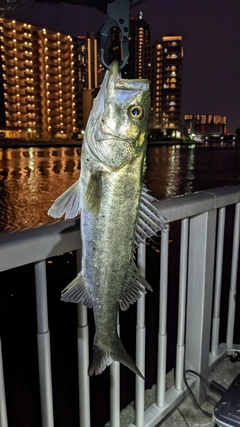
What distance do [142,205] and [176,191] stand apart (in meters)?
14.5

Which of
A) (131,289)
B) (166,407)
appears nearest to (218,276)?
(166,407)

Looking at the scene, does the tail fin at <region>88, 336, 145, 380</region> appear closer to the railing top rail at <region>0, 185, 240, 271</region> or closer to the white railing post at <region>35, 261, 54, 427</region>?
the white railing post at <region>35, 261, 54, 427</region>

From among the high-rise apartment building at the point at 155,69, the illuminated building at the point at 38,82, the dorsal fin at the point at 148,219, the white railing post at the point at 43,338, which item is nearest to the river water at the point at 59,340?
the white railing post at the point at 43,338

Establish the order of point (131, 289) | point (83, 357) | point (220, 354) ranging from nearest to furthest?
point (131, 289), point (83, 357), point (220, 354)

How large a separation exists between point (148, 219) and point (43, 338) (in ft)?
2.70

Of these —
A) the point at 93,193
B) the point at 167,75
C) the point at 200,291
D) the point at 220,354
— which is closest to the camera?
the point at 93,193

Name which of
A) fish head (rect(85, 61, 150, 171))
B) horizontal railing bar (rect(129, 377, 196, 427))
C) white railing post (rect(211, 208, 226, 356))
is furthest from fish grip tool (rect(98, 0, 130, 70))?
horizontal railing bar (rect(129, 377, 196, 427))

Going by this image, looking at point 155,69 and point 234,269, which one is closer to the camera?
point 234,269

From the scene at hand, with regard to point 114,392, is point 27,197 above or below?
below

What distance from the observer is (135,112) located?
137cm

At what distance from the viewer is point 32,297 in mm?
6613

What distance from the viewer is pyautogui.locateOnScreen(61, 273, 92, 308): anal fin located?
4.88 ft

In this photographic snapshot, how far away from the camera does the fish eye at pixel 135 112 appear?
4.46 ft

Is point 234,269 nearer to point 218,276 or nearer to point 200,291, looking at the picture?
point 218,276
